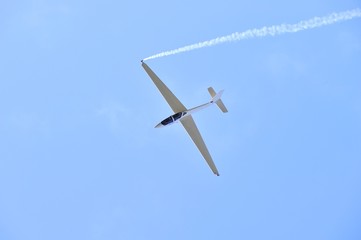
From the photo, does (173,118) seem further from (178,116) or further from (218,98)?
(218,98)

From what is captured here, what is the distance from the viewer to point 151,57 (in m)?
62.6

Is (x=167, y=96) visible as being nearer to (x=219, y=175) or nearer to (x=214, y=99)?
(x=214, y=99)

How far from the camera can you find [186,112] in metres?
66.8

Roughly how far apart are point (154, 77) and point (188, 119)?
604cm

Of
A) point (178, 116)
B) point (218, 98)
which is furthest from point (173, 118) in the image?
point (218, 98)

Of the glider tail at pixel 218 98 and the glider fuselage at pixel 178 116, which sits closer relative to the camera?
the glider fuselage at pixel 178 116

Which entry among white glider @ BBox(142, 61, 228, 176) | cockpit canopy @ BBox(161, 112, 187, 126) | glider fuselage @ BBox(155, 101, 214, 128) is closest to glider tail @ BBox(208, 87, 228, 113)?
white glider @ BBox(142, 61, 228, 176)

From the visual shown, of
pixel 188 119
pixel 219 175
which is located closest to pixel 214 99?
pixel 188 119

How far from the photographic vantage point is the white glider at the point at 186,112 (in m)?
66.1

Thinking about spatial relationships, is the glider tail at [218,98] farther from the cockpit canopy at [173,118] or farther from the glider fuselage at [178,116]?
the cockpit canopy at [173,118]

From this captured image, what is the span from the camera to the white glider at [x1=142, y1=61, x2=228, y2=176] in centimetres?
6606

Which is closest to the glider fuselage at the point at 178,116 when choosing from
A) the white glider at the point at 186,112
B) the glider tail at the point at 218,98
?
the white glider at the point at 186,112

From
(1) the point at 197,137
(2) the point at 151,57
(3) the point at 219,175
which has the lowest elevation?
(3) the point at 219,175

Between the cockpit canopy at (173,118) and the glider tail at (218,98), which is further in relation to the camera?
the glider tail at (218,98)
